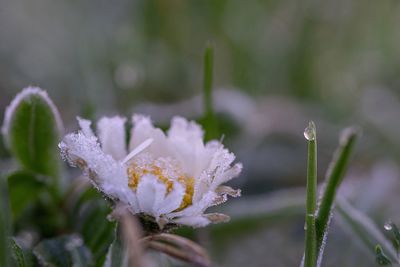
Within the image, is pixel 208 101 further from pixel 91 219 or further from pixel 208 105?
pixel 91 219

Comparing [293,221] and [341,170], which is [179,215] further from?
[293,221]

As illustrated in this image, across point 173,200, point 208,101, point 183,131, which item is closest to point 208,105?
point 208,101

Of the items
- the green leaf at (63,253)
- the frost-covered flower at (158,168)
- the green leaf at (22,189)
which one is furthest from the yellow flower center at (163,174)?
the green leaf at (22,189)

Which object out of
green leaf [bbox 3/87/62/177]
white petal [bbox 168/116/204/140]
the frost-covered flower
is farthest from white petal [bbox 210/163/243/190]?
green leaf [bbox 3/87/62/177]

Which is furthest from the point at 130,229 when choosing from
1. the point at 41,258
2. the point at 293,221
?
the point at 293,221

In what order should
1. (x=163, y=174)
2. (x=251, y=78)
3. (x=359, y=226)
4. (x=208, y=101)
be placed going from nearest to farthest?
1. (x=163, y=174)
2. (x=359, y=226)
3. (x=208, y=101)
4. (x=251, y=78)

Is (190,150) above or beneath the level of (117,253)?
above

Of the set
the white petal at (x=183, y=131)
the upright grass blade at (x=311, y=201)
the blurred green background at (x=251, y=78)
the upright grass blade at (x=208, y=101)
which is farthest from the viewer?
the blurred green background at (x=251, y=78)

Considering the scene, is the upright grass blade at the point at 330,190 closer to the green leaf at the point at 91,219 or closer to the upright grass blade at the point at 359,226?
the upright grass blade at the point at 359,226
